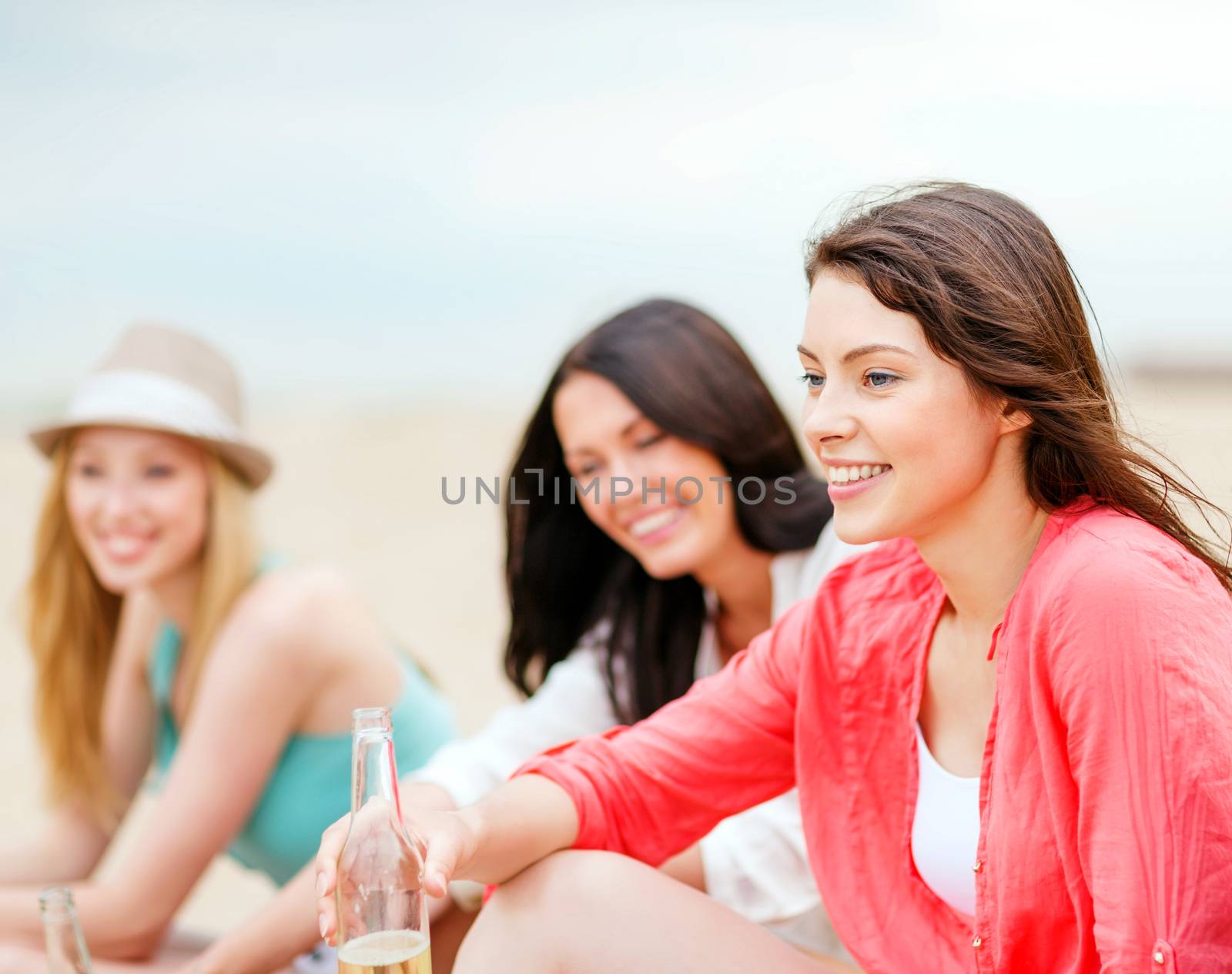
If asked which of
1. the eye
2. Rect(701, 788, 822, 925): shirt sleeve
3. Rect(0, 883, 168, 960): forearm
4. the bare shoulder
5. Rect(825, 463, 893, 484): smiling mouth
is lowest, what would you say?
Rect(0, 883, 168, 960): forearm

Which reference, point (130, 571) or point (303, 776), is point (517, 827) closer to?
point (303, 776)

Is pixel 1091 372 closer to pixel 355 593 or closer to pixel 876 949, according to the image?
pixel 876 949

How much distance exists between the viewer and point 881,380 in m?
1.78

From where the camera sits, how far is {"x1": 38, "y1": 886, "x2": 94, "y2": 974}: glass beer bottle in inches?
73.9

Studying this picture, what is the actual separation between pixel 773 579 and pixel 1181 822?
1.56 meters

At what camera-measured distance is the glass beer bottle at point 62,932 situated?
1878 millimetres

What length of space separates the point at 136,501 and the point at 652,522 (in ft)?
4.09

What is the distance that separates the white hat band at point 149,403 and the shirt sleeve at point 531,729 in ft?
3.29

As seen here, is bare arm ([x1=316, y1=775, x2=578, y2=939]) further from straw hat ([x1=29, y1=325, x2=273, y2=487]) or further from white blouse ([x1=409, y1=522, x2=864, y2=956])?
straw hat ([x1=29, y1=325, x2=273, y2=487])

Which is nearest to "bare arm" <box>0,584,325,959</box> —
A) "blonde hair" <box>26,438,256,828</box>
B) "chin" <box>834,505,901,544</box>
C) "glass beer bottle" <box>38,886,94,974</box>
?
"blonde hair" <box>26,438,256,828</box>

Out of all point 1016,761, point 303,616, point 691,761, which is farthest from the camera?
point 303,616

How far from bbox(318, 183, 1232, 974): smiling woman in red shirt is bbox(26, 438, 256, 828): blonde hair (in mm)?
1420

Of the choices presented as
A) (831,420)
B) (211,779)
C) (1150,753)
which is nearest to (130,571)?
(211,779)

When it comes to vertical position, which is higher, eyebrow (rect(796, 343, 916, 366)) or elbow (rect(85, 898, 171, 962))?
eyebrow (rect(796, 343, 916, 366))
